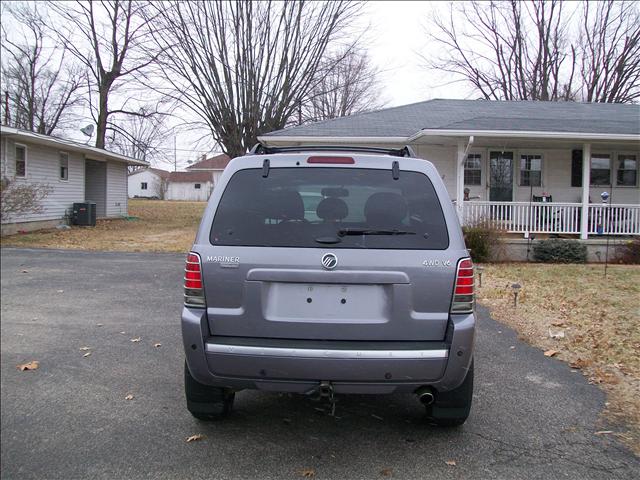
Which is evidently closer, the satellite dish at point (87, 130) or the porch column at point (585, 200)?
the porch column at point (585, 200)

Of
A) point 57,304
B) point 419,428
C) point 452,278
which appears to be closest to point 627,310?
point 419,428

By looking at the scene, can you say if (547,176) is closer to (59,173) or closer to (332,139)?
(332,139)

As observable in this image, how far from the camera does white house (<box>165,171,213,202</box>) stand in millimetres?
70625

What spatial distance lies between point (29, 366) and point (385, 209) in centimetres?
313

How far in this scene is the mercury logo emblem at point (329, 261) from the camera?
2.86 metres

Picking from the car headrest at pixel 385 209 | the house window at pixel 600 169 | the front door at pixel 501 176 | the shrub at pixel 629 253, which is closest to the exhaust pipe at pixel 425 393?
the car headrest at pixel 385 209

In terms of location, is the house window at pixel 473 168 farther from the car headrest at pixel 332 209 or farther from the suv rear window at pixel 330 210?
the car headrest at pixel 332 209

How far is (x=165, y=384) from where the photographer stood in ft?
13.8

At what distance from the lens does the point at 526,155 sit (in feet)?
50.0

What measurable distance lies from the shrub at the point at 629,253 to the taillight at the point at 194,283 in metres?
12.3

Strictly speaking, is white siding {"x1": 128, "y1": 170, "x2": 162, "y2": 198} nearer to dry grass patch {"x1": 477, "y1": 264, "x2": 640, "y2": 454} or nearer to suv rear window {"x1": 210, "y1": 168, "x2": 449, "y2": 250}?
dry grass patch {"x1": 477, "y1": 264, "x2": 640, "y2": 454}

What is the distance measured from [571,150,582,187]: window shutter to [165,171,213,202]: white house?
59612mm

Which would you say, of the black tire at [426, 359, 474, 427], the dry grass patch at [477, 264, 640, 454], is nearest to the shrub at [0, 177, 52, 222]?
the dry grass patch at [477, 264, 640, 454]

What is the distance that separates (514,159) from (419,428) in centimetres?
1326
